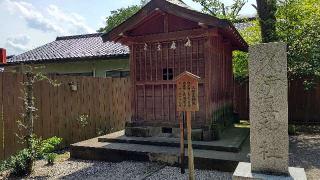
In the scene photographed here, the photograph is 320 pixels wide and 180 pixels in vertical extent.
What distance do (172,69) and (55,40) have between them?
15.6 metres

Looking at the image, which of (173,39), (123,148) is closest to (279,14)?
(173,39)

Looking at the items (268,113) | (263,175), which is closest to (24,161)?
(263,175)

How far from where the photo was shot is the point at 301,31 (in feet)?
35.9

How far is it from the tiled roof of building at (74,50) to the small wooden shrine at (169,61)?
5.48 metres

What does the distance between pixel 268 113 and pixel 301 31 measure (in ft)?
24.0

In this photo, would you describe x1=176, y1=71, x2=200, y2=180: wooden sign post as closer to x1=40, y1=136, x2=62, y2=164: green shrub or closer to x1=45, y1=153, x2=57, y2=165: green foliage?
x1=40, y1=136, x2=62, y2=164: green shrub

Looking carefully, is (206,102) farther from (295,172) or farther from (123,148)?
(295,172)

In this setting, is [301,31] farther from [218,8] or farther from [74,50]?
[74,50]

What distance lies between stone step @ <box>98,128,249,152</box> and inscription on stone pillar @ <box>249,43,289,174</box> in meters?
2.45

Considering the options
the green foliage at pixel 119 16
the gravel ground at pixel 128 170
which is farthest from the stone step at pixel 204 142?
the green foliage at pixel 119 16

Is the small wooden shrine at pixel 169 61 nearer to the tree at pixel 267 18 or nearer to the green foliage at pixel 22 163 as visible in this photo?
the tree at pixel 267 18

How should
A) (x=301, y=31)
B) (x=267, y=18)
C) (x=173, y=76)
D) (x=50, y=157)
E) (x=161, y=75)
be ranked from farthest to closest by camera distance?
(x=267, y=18) → (x=301, y=31) → (x=161, y=75) → (x=173, y=76) → (x=50, y=157)

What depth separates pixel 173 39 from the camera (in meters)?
8.81

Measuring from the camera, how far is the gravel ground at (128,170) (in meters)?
6.46
